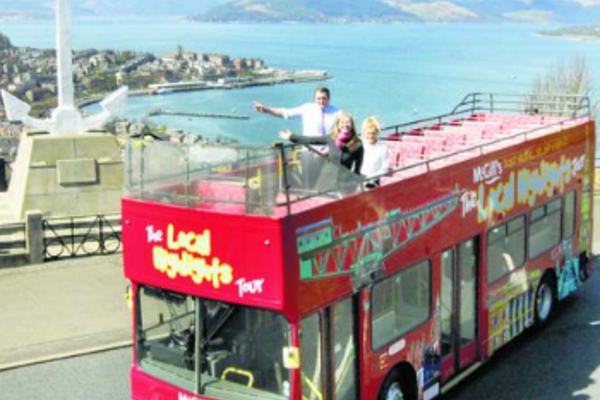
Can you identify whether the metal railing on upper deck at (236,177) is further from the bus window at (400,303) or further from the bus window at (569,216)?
the bus window at (569,216)

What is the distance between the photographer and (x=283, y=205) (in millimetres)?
7406

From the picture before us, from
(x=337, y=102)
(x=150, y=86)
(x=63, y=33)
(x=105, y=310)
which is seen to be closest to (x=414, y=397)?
(x=105, y=310)

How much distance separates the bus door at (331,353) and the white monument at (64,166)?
14.1 meters

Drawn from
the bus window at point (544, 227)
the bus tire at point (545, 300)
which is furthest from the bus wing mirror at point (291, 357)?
the bus tire at point (545, 300)

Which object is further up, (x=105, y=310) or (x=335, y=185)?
(x=335, y=185)

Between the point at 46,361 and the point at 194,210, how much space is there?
5904 millimetres

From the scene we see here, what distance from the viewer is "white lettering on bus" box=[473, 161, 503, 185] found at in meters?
10.9

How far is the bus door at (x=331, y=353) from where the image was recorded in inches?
304

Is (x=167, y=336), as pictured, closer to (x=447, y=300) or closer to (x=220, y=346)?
(x=220, y=346)

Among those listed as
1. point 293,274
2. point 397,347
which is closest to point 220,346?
point 293,274

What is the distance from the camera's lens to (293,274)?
741 cm

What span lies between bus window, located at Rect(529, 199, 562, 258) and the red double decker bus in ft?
7.49

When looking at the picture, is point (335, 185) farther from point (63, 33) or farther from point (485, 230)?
point (63, 33)

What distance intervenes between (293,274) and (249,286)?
0.39 meters
